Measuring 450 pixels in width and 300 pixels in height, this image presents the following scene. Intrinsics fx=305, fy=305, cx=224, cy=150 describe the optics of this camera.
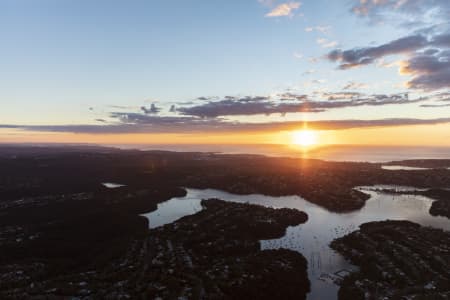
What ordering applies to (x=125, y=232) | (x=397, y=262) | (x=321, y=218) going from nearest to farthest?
1. (x=397, y=262)
2. (x=125, y=232)
3. (x=321, y=218)

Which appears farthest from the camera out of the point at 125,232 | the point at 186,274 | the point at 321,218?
the point at 321,218

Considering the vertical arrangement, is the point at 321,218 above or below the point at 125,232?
above

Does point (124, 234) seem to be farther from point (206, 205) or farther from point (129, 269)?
point (206, 205)

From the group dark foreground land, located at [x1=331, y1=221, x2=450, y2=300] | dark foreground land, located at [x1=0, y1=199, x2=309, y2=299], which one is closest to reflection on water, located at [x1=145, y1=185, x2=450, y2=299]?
dark foreground land, located at [x1=331, y1=221, x2=450, y2=300]

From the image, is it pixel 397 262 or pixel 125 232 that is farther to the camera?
pixel 125 232

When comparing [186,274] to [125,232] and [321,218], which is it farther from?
[321,218]

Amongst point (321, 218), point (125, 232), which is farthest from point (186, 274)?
point (321, 218)

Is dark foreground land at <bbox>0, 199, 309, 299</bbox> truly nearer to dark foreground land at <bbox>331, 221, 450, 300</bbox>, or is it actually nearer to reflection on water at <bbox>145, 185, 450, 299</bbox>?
reflection on water at <bbox>145, 185, 450, 299</bbox>
